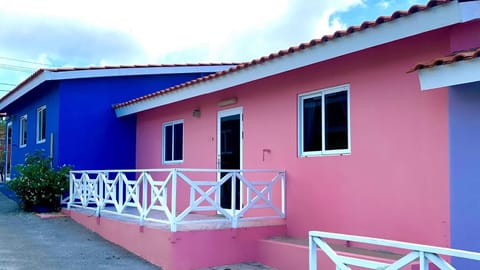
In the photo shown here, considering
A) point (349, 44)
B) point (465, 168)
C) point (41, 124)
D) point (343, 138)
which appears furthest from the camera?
point (41, 124)

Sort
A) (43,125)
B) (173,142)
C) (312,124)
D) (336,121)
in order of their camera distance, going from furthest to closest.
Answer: (43,125) < (173,142) < (312,124) < (336,121)

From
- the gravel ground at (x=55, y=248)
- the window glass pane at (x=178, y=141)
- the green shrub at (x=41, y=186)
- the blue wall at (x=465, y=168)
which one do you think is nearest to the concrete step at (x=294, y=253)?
the blue wall at (x=465, y=168)

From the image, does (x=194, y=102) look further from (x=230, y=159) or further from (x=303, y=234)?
(x=303, y=234)

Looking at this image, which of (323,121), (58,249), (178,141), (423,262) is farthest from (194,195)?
(423,262)

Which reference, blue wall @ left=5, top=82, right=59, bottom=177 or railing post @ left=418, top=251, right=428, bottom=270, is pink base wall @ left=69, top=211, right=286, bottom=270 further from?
blue wall @ left=5, top=82, right=59, bottom=177

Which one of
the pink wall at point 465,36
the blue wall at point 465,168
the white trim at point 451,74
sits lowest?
the blue wall at point 465,168

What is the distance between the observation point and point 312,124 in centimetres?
760

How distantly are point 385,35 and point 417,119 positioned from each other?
106 centimetres

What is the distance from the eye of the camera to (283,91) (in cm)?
811

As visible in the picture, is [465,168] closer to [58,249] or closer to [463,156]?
[463,156]

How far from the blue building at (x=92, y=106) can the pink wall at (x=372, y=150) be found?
508cm

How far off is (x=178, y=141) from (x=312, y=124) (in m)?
4.33

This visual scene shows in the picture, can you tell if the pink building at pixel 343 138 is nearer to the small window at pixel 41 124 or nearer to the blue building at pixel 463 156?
the blue building at pixel 463 156

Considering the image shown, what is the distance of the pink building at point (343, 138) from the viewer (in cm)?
566
